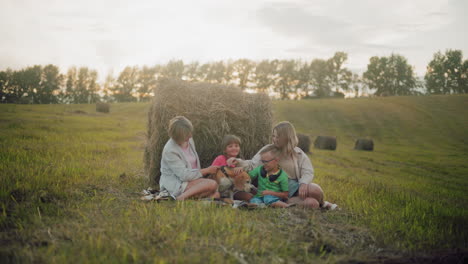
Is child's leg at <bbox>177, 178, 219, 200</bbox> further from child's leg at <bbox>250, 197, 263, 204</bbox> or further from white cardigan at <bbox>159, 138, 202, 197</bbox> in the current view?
child's leg at <bbox>250, 197, 263, 204</bbox>

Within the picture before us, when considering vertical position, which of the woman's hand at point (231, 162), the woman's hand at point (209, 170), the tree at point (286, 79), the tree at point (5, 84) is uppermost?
the tree at point (286, 79)

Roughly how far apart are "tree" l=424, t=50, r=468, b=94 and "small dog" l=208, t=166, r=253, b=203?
96183mm

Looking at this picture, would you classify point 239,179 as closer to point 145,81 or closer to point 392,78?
point 145,81

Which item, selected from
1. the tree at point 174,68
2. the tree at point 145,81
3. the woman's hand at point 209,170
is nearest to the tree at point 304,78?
the tree at point 174,68

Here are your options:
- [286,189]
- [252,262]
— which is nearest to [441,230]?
[286,189]

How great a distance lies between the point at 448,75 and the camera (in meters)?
81.4

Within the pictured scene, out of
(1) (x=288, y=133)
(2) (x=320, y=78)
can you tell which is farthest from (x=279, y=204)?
(2) (x=320, y=78)

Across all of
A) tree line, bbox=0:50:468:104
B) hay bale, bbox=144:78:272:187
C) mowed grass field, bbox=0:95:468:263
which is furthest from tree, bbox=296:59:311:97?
hay bale, bbox=144:78:272:187

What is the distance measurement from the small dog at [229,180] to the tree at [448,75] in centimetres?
9618

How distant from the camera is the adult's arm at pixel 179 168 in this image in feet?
15.9

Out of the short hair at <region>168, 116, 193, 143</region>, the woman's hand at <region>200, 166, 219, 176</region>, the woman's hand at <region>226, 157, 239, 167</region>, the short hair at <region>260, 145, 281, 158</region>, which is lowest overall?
the woman's hand at <region>200, 166, 219, 176</region>

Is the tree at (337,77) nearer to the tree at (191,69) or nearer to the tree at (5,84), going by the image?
the tree at (191,69)

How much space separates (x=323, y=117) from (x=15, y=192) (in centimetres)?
3685

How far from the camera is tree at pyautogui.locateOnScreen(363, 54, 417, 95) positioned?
84.0 m
